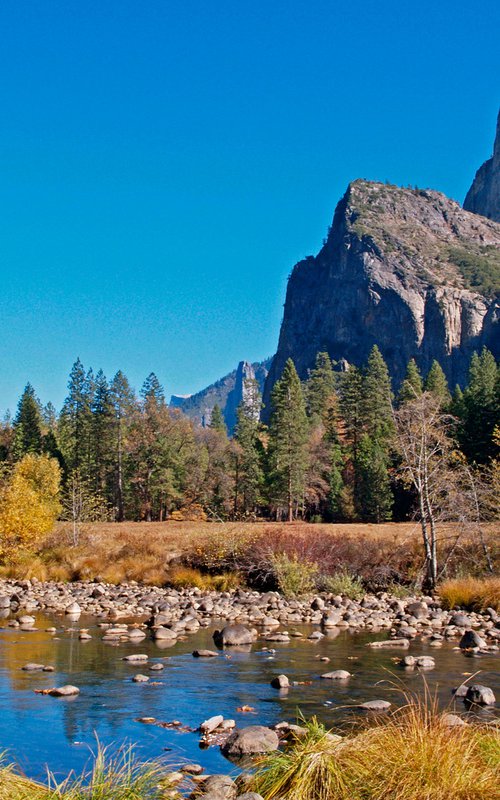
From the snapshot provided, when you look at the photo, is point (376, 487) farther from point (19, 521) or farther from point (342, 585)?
point (342, 585)

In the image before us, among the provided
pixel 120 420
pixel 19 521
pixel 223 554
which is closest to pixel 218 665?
pixel 223 554

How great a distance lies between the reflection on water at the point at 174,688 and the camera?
9.72m

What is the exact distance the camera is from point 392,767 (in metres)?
6.41

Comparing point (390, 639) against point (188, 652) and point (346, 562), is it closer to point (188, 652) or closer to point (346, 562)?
point (188, 652)

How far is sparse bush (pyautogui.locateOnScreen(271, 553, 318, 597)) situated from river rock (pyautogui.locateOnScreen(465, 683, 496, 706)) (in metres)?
13.0

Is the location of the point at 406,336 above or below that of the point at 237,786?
above

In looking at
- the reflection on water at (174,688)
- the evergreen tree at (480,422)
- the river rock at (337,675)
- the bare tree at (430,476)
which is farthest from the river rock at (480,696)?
the evergreen tree at (480,422)

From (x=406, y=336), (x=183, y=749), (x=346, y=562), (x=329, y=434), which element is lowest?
(x=183, y=749)

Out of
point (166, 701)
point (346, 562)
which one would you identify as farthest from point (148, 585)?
point (166, 701)

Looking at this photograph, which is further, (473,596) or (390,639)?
(473,596)

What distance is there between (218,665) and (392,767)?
8.90 meters

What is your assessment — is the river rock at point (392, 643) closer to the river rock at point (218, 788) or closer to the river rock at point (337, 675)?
the river rock at point (337, 675)

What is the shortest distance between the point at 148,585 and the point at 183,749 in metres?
19.3

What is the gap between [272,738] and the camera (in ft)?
31.0
